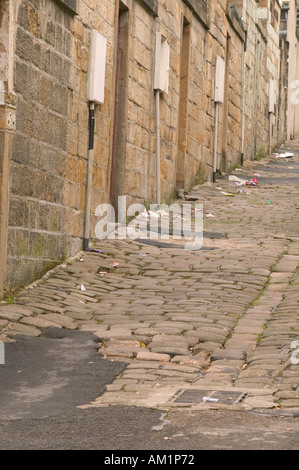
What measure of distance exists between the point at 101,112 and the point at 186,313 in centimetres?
379

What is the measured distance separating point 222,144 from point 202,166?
2219 mm

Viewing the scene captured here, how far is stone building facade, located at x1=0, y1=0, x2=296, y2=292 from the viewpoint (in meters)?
8.00

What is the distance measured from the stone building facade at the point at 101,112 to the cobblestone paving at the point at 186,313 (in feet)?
1.78

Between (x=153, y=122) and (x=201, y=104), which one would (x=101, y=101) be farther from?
(x=201, y=104)

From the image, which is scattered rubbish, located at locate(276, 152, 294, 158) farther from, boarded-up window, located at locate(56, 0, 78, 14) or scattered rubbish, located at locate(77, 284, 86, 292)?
scattered rubbish, located at locate(77, 284, 86, 292)

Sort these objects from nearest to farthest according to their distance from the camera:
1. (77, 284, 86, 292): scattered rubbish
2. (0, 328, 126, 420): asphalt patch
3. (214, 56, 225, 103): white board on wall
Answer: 1. (0, 328, 126, 420): asphalt patch
2. (77, 284, 86, 292): scattered rubbish
3. (214, 56, 225, 103): white board on wall

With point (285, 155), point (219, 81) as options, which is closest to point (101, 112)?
point (219, 81)

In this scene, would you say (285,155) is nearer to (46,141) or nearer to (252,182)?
(252,182)

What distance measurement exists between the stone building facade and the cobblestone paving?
0.54 metres

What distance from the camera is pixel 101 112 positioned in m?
10.7

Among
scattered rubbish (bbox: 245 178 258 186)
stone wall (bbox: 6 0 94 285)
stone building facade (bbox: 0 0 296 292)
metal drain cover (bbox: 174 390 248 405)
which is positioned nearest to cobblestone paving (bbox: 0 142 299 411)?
metal drain cover (bbox: 174 390 248 405)

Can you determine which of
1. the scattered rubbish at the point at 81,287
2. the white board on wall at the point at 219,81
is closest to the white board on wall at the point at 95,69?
the scattered rubbish at the point at 81,287

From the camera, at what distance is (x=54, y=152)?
29.7 ft
